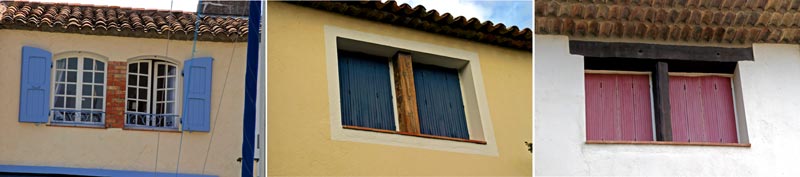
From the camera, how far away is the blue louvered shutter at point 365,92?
9305 millimetres

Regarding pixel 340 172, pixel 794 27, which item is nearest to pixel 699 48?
pixel 794 27

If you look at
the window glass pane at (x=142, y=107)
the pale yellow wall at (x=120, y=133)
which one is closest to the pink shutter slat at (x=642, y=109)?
the pale yellow wall at (x=120, y=133)

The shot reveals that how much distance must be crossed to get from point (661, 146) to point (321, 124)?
2.65m

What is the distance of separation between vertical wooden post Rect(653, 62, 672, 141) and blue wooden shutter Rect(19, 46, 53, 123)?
19.6 feet

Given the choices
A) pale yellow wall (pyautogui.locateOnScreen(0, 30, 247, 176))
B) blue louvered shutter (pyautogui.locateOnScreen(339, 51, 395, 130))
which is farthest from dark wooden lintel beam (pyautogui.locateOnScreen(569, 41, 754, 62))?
pale yellow wall (pyautogui.locateOnScreen(0, 30, 247, 176))

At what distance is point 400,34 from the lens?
31.9ft

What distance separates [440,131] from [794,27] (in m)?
2.92

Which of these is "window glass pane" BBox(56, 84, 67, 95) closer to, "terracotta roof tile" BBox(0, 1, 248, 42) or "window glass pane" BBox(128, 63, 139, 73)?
"terracotta roof tile" BBox(0, 1, 248, 42)

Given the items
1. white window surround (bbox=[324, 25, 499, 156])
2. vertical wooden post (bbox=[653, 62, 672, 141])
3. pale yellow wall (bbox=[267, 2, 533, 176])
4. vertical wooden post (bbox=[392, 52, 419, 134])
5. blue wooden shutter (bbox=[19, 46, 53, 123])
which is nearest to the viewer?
pale yellow wall (bbox=[267, 2, 533, 176])

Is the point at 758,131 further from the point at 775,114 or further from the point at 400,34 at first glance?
the point at 400,34

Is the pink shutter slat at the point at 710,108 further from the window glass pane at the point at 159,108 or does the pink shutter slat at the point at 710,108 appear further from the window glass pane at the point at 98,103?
the window glass pane at the point at 98,103

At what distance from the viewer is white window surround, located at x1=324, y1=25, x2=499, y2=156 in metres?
9.23

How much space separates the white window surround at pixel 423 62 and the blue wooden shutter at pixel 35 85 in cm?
490

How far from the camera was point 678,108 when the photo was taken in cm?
1053
